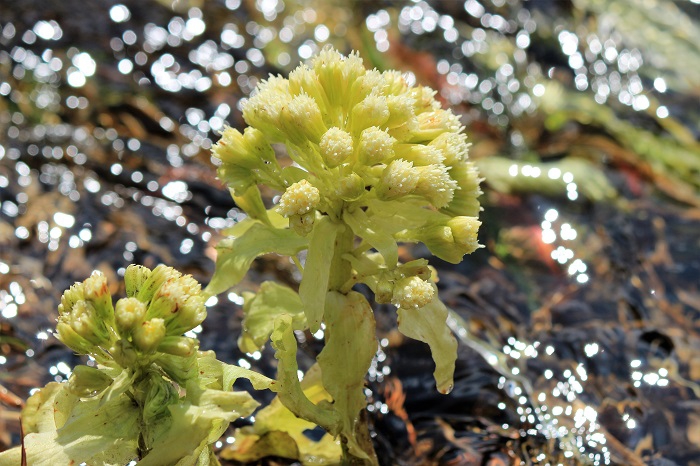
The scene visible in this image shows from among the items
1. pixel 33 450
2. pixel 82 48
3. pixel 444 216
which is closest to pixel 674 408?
pixel 444 216

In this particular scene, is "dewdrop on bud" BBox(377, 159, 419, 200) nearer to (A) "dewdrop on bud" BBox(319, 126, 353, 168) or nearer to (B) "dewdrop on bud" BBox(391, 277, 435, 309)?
(A) "dewdrop on bud" BBox(319, 126, 353, 168)

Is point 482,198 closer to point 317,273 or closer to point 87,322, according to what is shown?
point 317,273

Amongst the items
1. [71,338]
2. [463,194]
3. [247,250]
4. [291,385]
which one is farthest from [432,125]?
[71,338]

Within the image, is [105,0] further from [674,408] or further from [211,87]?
[674,408]

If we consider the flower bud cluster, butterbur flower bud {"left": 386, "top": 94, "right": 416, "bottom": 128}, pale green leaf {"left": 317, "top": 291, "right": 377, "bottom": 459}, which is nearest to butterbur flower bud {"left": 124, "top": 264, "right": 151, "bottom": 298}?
the flower bud cluster

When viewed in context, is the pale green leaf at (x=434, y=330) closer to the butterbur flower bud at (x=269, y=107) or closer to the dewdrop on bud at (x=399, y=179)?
the dewdrop on bud at (x=399, y=179)

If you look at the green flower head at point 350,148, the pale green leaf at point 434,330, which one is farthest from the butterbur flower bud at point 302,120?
the pale green leaf at point 434,330
